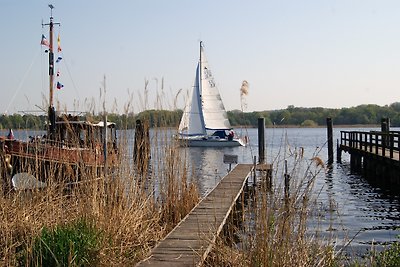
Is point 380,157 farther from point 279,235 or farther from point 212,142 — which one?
point 212,142

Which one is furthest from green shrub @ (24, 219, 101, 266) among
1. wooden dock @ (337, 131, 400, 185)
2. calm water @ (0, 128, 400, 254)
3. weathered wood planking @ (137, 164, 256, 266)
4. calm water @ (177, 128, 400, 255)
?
wooden dock @ (337, 131, 400, 185)

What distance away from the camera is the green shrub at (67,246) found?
17.8 ft

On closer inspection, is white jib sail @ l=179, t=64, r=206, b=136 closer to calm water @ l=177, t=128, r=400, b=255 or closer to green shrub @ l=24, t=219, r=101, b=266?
calm water @ l=177, t=128, r=400, b=255

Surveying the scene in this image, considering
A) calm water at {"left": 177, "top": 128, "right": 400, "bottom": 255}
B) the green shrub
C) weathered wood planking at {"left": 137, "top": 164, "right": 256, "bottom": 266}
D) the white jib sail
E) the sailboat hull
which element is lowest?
calm water at {"left": 177, "top": 128, "right": 400, "bottom": 255}

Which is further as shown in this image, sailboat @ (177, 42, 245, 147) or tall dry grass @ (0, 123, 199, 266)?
sailboat @ (177, 42, 245, 147)

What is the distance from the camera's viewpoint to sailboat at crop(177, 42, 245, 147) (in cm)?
5222

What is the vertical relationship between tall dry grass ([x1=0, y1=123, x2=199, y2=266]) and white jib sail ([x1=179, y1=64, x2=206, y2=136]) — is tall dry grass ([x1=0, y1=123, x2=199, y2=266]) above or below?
below

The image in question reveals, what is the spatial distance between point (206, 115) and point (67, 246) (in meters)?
48.1

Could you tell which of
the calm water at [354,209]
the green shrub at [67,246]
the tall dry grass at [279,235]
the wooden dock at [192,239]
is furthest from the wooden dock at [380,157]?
the green shrub at [67,246]

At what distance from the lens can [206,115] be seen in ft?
176

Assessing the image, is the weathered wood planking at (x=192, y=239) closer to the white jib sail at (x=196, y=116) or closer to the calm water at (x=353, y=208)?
the calm water at (x=353, y=208)

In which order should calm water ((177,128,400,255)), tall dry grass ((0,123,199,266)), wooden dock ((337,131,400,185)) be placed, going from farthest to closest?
wooden dock ((337,131,400,185)) < calm water ((177,128,400,255)) < tall dry grass ((0,123,199,266))

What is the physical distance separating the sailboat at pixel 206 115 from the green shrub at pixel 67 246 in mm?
45902

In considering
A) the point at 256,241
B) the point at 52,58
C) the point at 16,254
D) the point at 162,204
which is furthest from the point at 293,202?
the point at 52,58
